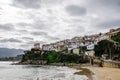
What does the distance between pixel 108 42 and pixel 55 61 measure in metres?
49.2

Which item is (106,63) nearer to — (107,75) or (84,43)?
(107,75)

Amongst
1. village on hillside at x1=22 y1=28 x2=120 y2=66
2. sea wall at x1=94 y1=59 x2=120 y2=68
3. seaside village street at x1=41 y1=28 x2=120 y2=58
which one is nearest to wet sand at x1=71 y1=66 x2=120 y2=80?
sea wall at x1=94 y1=59 x2=120 y2=68

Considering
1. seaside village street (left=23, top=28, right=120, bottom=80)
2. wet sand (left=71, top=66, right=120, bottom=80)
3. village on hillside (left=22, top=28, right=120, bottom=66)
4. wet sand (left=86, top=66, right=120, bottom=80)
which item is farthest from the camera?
village on hillside (left=22, top=28, right=120, bottom=66)

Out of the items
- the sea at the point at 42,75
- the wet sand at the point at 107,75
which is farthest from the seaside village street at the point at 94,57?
the sea at the point at 42,75

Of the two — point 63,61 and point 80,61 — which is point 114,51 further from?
point 63,61

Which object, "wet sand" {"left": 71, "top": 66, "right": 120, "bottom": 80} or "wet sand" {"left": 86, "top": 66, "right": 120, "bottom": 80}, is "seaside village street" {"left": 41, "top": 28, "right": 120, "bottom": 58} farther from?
"wet sand" {"left": 86, "top": 66, "right": 120, "bottom": 80}

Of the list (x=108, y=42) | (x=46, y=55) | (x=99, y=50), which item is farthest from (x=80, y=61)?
(x=46, y=55)

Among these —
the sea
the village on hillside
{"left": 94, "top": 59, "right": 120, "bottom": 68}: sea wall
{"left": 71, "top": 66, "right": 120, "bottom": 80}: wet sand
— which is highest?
the village on hillside

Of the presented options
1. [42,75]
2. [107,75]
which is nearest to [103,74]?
[107,75]

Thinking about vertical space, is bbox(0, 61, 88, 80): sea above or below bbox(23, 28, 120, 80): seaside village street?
below

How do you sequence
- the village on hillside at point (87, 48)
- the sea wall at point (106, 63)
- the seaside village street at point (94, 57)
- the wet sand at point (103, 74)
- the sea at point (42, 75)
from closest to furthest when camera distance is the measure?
the wet sand at point (103, 74), the sea at point (42, 75), the seaside village street at point (94, 57), the sea wall at point (106, 63), the village on hillside at point (87, 48)

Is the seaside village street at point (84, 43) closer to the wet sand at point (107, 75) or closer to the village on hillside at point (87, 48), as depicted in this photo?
the village on hillside at point (87, 48)

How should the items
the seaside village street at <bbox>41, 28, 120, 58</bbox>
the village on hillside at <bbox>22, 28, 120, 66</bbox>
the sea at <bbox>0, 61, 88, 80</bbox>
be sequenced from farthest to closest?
the seaside village street at <bbox>41, 28, 120, 58</bbox> → the village on hillside at <bbox>22, 28, 120, 66</bbox> → the sea at <bbox>0, 61, 88, 80</bbox>

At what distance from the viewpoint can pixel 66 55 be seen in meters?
127
